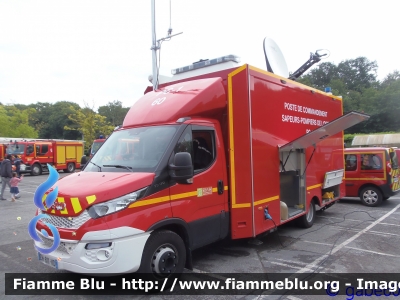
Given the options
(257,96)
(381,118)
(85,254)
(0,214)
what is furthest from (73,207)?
(381,118)

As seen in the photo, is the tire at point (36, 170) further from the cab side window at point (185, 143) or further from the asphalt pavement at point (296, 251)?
the cab side window at point (185, 143)

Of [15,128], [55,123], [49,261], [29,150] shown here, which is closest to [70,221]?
[49,261]

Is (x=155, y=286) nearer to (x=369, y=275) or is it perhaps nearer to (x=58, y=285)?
(x=58, y=285)

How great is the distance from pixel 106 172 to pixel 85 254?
1201mm

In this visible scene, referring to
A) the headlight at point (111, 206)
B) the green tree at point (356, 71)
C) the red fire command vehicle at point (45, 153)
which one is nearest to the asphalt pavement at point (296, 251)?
the headlight at point (111, 206)

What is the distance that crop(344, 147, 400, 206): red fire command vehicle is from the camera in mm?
10656

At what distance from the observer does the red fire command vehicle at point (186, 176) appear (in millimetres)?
3816

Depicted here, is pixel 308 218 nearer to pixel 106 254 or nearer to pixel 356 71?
pixel 106 254

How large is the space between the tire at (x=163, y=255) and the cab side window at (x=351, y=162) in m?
8.81

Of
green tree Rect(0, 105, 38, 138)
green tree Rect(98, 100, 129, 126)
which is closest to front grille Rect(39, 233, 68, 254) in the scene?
green tree Rect(0, 105, 38, 138)

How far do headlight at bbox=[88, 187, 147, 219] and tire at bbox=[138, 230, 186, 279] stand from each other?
563mm

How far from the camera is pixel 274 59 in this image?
7766 mm

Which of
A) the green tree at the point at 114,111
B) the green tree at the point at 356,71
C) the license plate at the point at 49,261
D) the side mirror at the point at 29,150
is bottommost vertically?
the license plate at the point at 49,261

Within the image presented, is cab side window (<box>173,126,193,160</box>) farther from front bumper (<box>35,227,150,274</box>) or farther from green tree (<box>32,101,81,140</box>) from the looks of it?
green tree (<box>32,101,81,140</box>)
